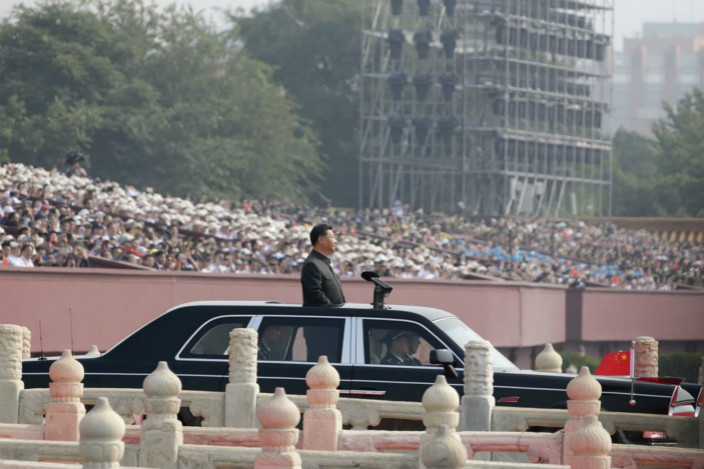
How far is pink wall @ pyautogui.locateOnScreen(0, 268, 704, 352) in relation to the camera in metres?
25.7

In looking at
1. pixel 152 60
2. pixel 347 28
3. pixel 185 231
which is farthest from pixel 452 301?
pixel 347 28

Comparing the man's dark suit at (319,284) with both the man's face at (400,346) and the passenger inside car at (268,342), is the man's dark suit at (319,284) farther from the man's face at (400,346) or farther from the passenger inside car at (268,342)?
the man's face at (400,346)

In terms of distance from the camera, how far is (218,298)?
94.3 feet

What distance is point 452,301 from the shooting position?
115ft

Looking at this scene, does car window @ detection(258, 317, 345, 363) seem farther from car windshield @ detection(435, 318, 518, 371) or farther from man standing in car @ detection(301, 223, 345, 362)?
car windshield @ detection(435, 318, 518, 371)

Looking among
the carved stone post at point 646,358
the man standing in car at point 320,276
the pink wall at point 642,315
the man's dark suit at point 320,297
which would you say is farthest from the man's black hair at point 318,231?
the pink wall at point 642,315

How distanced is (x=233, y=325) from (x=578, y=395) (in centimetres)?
339

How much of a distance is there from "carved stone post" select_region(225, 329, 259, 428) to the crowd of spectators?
12.8m

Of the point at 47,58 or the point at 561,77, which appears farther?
the point at 561,77

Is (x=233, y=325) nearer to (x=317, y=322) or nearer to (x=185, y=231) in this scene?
(x=317, y=322)

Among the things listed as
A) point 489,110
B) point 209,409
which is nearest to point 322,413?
point 209,409

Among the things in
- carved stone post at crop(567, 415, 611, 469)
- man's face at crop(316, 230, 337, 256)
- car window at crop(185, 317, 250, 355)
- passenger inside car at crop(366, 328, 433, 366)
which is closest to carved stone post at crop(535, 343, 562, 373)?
passenger inside car at crop(366, 328, 433, 366)

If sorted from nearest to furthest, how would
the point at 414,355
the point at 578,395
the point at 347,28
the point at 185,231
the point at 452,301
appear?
1. the point at 578,395
2. the point at 414,355
3. the point at 452,301
4. the point at 185,231
5. the point at 347,28

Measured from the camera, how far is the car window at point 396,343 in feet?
45.0
